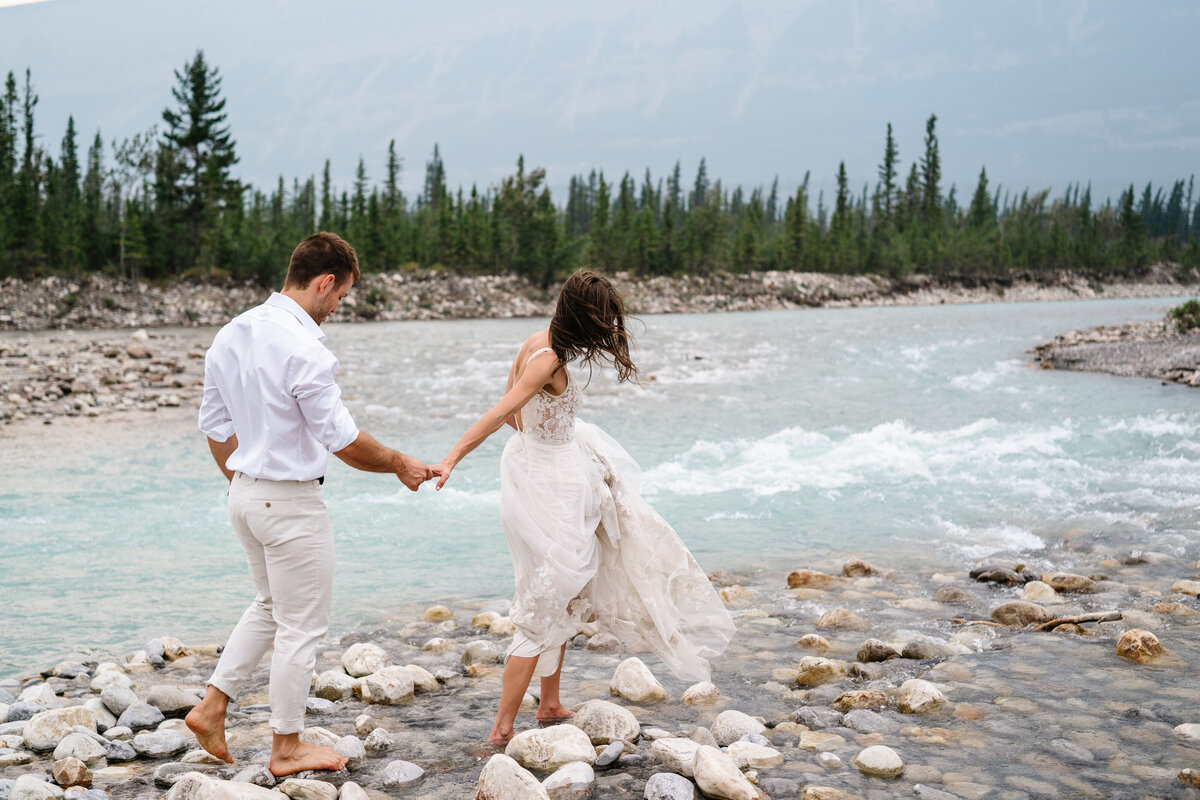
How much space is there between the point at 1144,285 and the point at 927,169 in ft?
112

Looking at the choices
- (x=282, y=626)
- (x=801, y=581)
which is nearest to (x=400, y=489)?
(x=801, y=581)

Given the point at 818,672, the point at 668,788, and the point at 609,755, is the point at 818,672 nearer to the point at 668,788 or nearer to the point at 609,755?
the point at 609,755

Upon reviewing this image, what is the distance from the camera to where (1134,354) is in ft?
79.3

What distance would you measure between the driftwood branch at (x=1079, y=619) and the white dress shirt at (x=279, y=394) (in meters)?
4.66

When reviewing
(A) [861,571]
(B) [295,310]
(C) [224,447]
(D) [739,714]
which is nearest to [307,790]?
(C) [224,447]

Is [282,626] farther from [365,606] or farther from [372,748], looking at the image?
[365,606]

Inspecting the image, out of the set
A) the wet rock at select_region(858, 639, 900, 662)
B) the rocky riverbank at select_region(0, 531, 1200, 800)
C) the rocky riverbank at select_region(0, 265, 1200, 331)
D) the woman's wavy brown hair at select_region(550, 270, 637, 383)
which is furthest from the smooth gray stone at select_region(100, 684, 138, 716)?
the rocky riverbank at select_region(0, 265, 1200, 331)

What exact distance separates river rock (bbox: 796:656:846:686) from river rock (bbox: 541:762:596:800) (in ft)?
5.84

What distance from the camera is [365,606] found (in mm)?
6977

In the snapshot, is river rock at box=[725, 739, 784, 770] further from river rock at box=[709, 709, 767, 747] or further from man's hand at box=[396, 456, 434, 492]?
man's hand at box=[396, 456, 434, 492]

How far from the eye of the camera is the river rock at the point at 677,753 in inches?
145

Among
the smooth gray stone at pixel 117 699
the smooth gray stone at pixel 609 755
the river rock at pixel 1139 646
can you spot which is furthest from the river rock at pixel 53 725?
the river rock at pixel 1139 646

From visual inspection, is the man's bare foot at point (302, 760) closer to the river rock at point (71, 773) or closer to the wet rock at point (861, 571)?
the river rock at point (71, 773)

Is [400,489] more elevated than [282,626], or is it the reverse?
[282,626]
